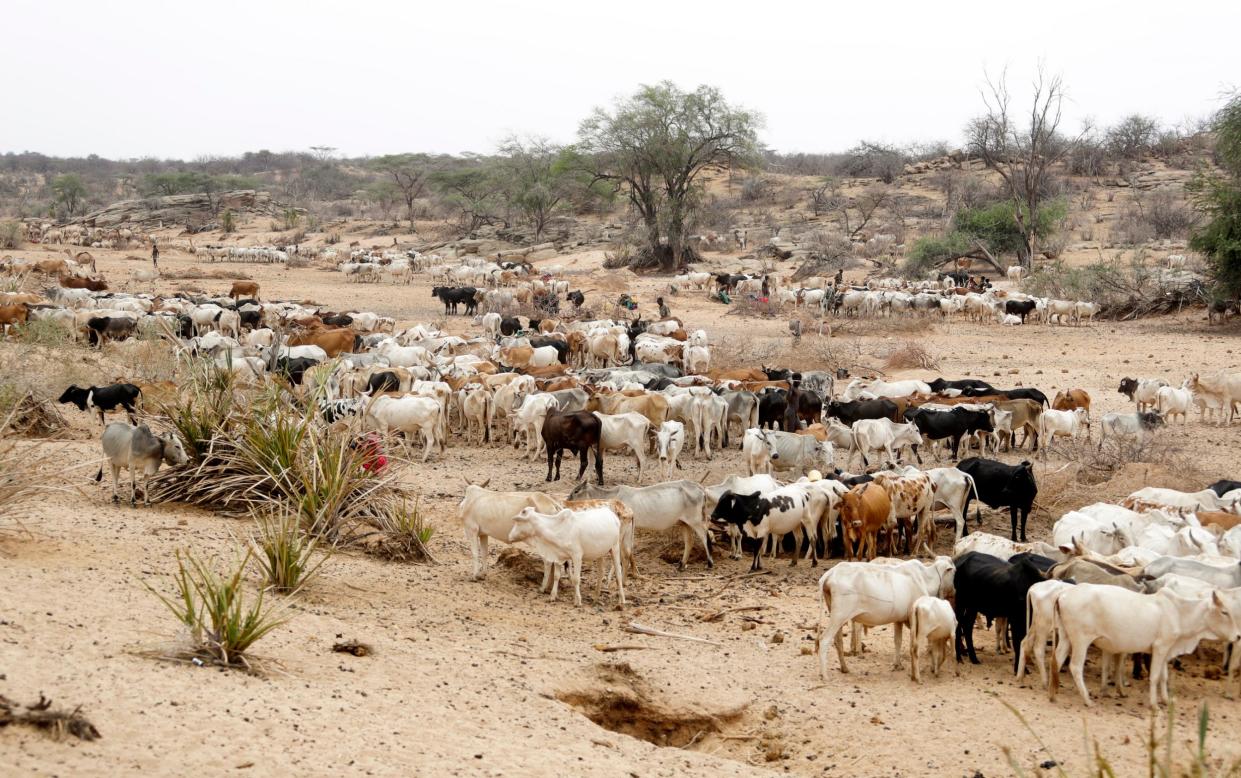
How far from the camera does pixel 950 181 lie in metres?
55.4

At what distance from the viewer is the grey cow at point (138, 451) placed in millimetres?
9914

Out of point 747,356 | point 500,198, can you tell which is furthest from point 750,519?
point 500,198

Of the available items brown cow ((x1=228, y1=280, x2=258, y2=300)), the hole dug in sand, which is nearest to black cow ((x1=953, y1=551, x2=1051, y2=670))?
the hole dug in sand

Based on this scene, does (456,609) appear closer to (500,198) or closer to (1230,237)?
(1230,237)

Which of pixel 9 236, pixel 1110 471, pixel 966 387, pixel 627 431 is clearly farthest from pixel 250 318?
pixel 9 236

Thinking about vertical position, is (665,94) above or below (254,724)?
above

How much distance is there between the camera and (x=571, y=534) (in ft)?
30.3

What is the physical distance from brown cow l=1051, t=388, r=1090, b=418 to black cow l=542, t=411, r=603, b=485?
7.58m

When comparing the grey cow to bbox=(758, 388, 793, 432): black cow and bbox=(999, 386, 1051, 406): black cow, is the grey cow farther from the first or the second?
bbox=(999, 386, 1051, 406): black cow

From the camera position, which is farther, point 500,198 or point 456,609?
point 500,198

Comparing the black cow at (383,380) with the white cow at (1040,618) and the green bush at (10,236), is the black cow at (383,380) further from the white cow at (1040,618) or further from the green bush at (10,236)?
the green bush at (10,236)

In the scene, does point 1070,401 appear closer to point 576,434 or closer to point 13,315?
point 576,434

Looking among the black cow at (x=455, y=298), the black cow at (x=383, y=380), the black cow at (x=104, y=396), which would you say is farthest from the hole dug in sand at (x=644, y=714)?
the black cow at (x=455, y=298)

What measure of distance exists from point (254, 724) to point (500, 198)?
52.5 meters
